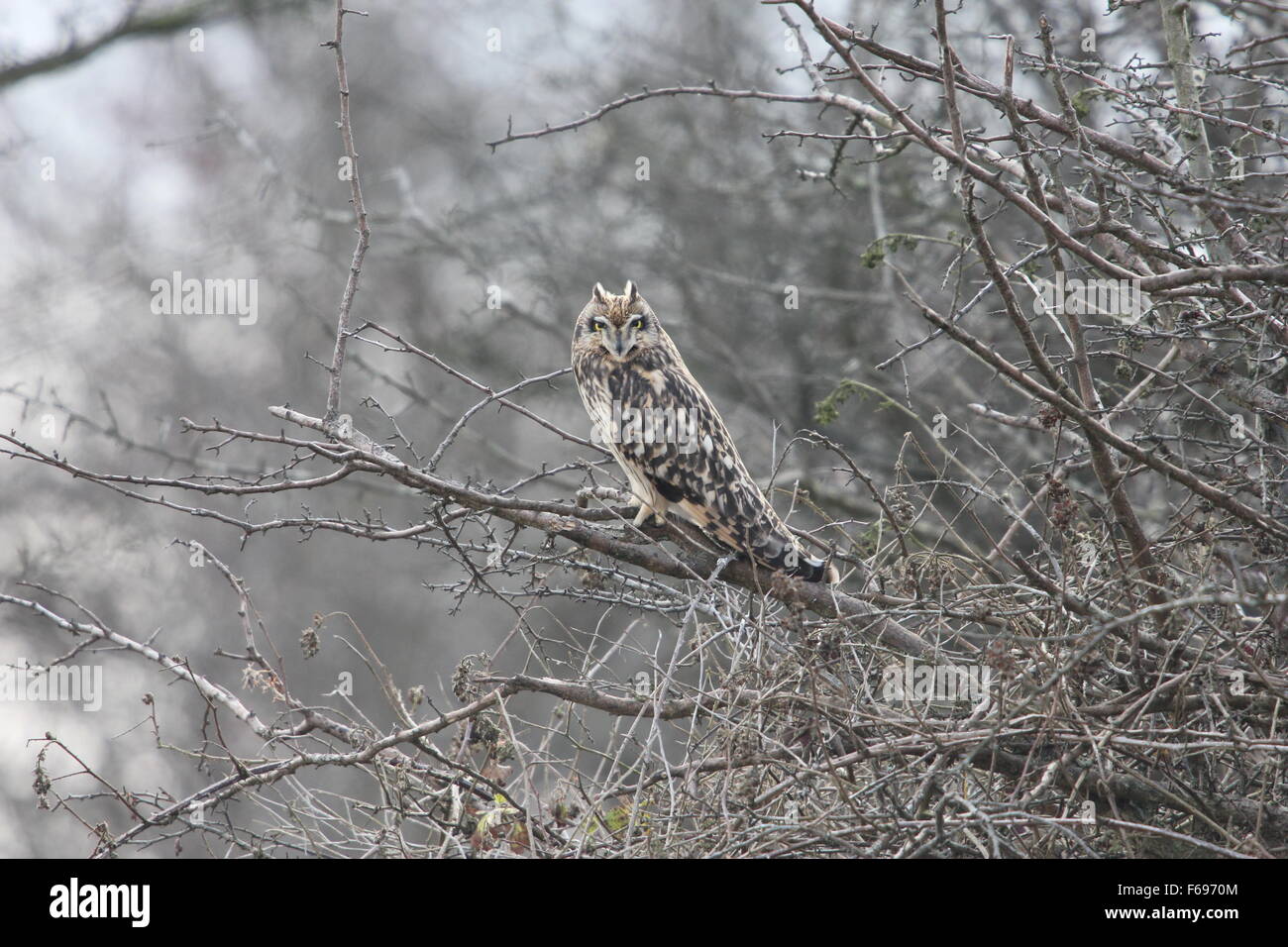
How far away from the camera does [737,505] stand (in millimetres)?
5531

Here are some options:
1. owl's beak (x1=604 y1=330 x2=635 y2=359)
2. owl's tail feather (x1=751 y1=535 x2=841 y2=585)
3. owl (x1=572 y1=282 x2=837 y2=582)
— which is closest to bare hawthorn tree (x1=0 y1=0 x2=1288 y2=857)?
owl's tail feather (x1=751 y1=535 x2=841 y2=585)

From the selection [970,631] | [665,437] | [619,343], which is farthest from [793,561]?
[619,343]

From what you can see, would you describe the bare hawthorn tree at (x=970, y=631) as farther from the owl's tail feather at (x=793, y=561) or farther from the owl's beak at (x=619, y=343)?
the owl's beak at (x=619, y=343)

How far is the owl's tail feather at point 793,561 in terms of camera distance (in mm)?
4984

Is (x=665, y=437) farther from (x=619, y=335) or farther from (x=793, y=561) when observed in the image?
(x=793, y=561)

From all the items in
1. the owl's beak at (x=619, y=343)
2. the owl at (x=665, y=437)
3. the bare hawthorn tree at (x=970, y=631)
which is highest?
the owl's beak at (x=619, y=343)

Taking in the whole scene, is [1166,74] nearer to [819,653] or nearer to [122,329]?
[819,653]

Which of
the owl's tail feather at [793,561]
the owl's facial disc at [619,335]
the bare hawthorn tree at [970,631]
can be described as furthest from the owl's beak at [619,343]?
the bare hawthorn tree at [970,631]

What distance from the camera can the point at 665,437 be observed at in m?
5.85

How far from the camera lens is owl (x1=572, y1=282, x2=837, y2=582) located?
5.27 metres

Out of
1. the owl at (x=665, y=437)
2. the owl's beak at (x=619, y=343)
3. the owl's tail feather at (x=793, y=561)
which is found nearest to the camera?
the owl's tail feather at (x=793, y=561)

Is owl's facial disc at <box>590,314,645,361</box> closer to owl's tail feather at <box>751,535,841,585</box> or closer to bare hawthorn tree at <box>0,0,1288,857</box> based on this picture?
owl's tail feather at <box>751,535,841,585</box>

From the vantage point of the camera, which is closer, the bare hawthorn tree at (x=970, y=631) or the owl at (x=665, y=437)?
the bare hawthorn tree at (x=970, y=631)

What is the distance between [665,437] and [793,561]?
3.63 ft
